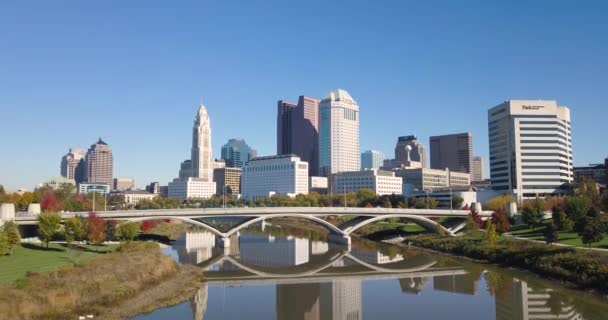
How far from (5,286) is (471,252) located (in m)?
48.6

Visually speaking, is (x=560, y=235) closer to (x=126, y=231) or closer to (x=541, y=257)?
(x=541, y=257)

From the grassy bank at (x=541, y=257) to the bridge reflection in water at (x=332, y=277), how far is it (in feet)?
10.4

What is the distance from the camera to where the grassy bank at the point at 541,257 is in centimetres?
4060

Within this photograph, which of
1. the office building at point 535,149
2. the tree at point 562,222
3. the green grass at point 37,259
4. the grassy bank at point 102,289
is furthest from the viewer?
the office building at point 535,149

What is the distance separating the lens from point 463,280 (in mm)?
47281

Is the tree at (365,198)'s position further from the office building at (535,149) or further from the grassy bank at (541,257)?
the grassy bank at (541,257)

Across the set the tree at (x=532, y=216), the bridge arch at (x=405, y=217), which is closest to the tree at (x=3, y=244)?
the bridge arch at (x=405, y=217)

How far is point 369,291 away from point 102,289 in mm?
20556

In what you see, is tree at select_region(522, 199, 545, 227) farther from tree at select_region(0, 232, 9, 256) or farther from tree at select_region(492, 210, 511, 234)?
tree at select_region(0, 232, 9, 256)

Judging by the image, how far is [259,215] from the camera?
74875 mm

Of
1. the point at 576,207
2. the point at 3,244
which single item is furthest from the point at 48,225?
the point at 576,207

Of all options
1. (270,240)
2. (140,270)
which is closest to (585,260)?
(140,270)

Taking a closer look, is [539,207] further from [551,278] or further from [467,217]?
[551,278]

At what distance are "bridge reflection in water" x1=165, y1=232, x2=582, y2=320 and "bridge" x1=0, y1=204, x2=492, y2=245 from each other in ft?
12.7
